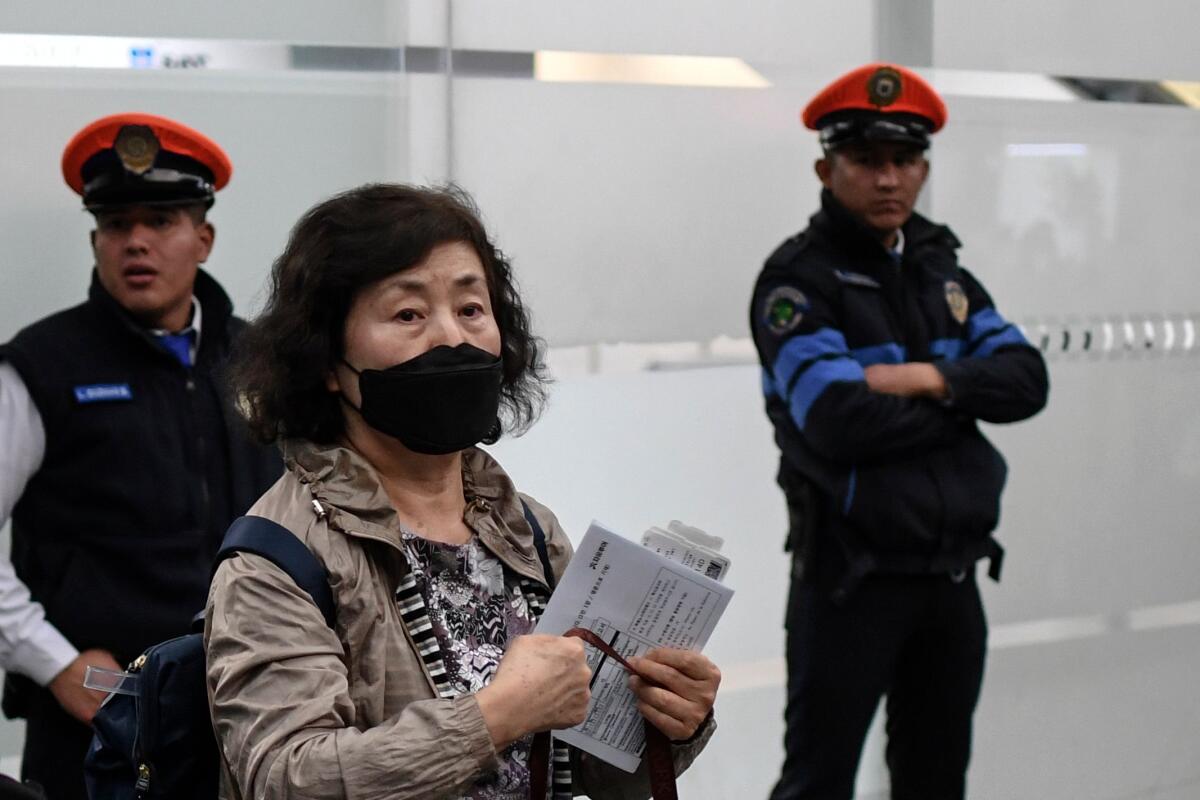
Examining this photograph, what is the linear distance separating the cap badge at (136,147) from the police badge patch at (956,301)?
1.74 metres

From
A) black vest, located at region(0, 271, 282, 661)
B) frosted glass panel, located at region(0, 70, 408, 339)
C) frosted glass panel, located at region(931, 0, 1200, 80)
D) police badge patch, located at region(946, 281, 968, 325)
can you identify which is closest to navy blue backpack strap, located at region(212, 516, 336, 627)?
black vest, located at region(0, 271, 282, 661)

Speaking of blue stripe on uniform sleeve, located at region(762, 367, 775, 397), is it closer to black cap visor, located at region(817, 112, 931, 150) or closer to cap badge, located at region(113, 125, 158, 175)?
black cap visor, located at region(817, 112, 931, 150)

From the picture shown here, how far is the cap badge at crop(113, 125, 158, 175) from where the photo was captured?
309 cm

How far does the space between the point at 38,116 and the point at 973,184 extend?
2.69 m

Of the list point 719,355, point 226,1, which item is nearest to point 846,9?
point 719,355

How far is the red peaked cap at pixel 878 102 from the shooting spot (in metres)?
3.43

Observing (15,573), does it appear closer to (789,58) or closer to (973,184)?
(789,58)

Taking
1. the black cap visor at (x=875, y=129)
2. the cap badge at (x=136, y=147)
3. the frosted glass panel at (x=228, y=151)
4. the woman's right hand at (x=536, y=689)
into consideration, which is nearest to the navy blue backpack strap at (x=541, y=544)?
the woman's right hand at (x=536, y=689)

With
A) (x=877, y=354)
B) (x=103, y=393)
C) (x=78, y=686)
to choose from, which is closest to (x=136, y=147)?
(x=103, y=393)

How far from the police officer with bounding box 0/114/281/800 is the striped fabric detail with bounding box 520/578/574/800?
1289mm

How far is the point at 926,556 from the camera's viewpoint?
324 cm

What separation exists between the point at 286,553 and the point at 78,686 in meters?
1.48

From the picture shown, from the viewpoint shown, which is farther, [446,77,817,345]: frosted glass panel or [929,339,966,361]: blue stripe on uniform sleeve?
[446,77,817,345]: frosted glass panel

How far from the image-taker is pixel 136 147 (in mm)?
3104
